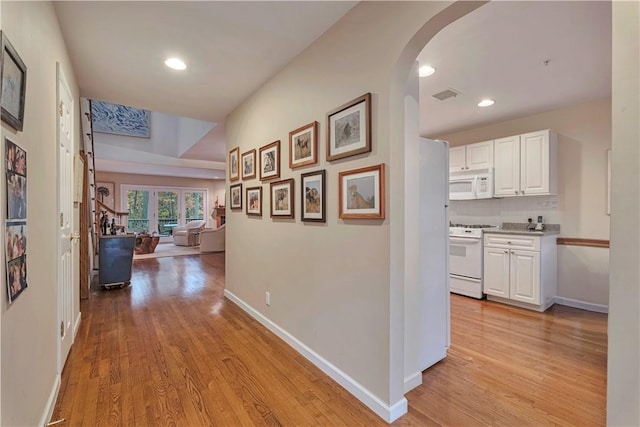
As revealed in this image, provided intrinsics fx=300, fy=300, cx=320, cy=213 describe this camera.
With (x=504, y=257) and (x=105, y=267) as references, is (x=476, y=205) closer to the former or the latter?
(x=504, y=257)

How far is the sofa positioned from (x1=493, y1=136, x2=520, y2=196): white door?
650 cm

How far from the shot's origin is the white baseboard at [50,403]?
1552mm

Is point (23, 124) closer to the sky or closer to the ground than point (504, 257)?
closer to the sky

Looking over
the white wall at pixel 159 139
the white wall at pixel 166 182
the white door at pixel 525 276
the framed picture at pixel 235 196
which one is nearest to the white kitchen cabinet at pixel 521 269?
the white door at pixel 525 276

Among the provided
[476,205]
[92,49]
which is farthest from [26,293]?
[476,205]

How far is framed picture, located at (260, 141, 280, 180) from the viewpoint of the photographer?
277 cm

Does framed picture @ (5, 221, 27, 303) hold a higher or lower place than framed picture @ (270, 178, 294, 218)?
lower

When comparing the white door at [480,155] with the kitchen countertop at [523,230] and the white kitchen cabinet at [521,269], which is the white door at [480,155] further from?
the white kitchen cabinet at [521,269]

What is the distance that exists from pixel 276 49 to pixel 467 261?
3466 mm

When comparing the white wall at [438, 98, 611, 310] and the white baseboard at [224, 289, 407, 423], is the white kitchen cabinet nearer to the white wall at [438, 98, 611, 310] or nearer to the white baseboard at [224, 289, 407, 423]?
the white wall at [438, 98, 611, 310]

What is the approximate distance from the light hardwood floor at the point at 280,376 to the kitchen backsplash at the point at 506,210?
128cm

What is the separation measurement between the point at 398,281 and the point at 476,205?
352 cm

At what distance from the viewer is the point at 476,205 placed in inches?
181

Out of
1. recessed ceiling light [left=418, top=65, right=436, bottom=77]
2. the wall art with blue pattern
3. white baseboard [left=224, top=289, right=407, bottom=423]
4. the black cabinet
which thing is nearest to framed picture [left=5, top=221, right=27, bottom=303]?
white baseboard [left=224, top=289, right=407, bottom=423]
